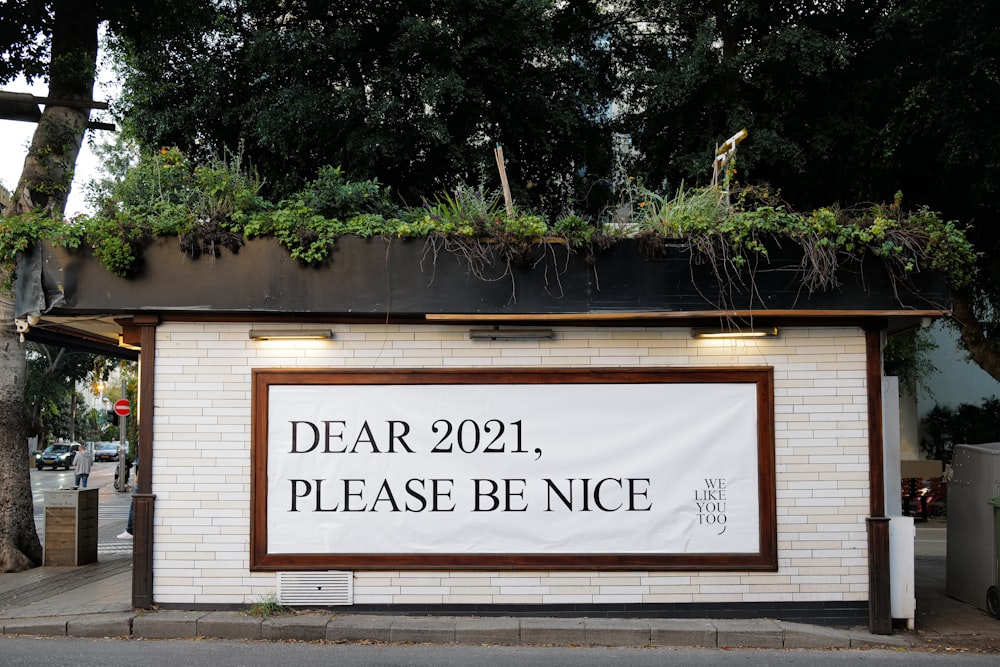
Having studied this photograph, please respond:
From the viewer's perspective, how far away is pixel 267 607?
27.6 ft

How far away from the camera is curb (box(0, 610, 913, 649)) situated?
798 centimetres

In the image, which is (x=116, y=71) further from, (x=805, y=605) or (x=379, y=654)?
(x=805, y=605)

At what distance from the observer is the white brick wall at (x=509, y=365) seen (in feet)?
27.9

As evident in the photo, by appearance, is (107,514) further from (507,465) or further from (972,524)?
(972,524)

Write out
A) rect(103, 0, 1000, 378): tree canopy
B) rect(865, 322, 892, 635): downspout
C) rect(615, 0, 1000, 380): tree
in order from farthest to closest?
rect(103, 0, 1000, 378): tree canopy → rect(615, 0, 1000, 380): tree → rect(865, 322, 892, 635): downspout

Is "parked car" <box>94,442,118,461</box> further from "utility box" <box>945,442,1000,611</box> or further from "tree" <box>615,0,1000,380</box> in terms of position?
"utility box" <box>945,442,1000,611</box>

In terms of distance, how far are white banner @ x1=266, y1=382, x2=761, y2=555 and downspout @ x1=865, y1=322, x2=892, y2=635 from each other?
113cm

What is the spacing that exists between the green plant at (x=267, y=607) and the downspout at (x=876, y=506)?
5713 millimetres

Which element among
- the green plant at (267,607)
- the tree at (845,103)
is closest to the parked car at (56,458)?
the tree at (845,103)

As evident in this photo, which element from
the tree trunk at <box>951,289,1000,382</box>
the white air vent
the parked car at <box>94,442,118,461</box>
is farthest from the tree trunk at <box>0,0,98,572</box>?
the parked car at <box>94,442,118,461</box>

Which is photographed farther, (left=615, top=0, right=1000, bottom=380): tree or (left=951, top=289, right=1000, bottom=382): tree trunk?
(left=951, top=289, right=1000, bottom=382): tree trunk

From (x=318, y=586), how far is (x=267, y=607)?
0.51 m

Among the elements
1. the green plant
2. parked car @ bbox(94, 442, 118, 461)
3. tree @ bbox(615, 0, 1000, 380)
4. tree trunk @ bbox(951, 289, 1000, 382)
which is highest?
tree @ bbox(615, 0, 1000, 380)

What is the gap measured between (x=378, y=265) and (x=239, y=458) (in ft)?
7.83
